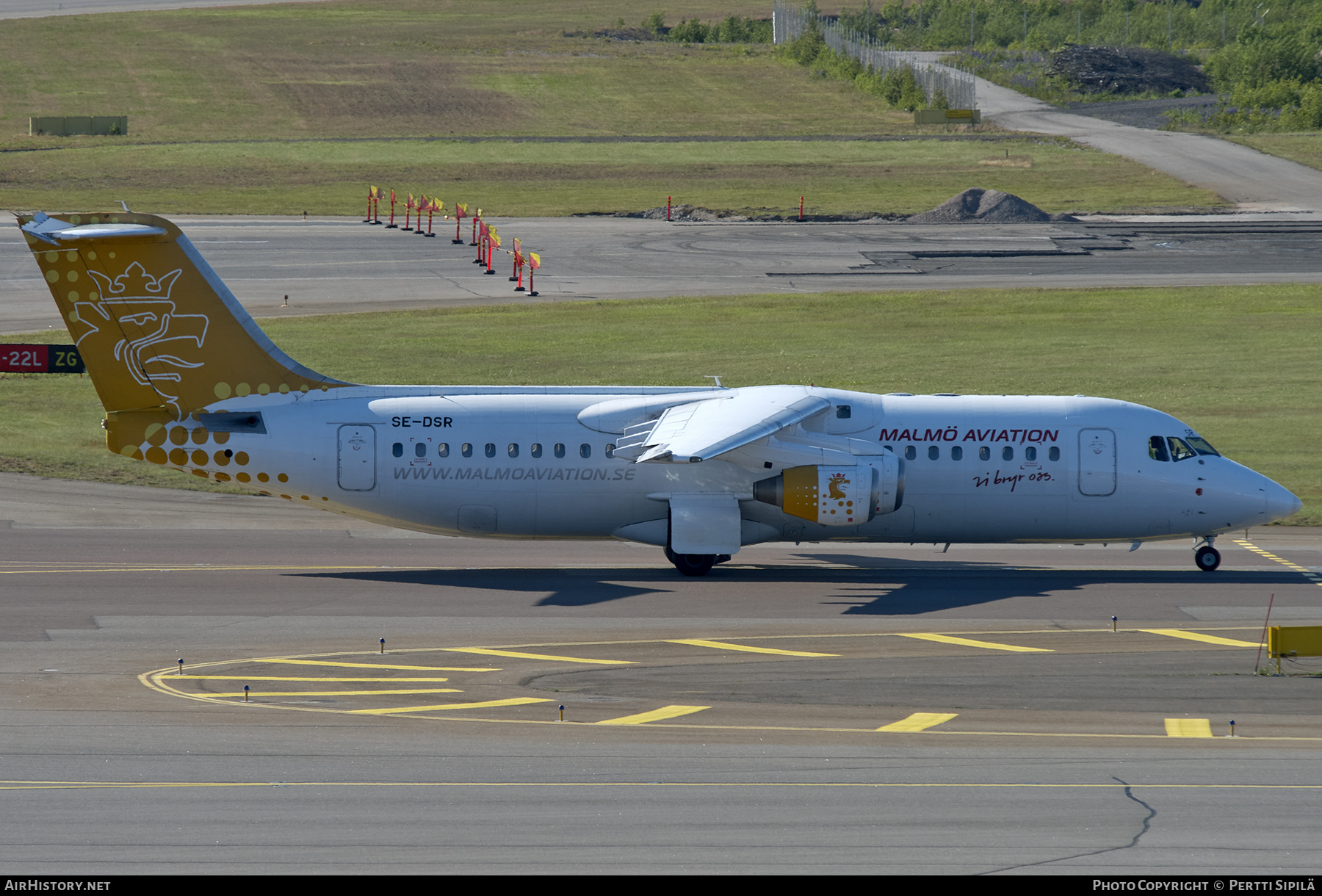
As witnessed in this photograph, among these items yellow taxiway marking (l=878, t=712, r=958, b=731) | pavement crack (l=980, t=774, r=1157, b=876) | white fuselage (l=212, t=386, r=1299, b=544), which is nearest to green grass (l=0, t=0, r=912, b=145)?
white fuselage (l=212, t=386, r=1299, b=544)

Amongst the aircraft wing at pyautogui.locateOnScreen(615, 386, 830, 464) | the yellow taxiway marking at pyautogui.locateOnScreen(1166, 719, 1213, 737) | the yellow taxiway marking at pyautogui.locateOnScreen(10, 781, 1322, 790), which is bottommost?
the yellow taxiway marking at pyautogui.locateOnScreen(1166, 719, 1213, 737)

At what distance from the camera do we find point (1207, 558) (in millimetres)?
31375

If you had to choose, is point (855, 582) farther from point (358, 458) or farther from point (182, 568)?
point (182, 568)

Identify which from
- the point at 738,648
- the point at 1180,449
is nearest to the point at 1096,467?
the point at 1180,449

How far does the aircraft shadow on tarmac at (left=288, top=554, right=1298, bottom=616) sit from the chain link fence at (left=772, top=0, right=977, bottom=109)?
95.7 m

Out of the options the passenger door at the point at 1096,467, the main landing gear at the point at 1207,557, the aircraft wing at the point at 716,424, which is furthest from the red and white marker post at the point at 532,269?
the main landing gear at the point at 1207,557

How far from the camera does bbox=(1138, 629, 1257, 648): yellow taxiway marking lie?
25.7 m

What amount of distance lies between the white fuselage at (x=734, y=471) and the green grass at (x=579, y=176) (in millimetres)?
54740

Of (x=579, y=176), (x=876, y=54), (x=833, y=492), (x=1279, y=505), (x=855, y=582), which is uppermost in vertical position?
(x=876, y=54)

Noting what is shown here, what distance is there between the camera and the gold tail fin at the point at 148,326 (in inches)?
1158

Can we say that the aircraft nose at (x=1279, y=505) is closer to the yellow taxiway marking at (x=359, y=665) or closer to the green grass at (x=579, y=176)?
the yellow taxiway marking at (x=359, y=665)

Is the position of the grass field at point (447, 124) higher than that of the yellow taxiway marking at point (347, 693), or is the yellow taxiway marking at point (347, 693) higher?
the grass field at point (447, 124)

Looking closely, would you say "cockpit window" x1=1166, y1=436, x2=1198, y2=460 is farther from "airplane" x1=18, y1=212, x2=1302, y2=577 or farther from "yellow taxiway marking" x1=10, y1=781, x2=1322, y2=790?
"yellow taxiway marking" x1=10, y1=781, x2=1322, y2=790

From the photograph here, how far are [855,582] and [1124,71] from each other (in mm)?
120472
